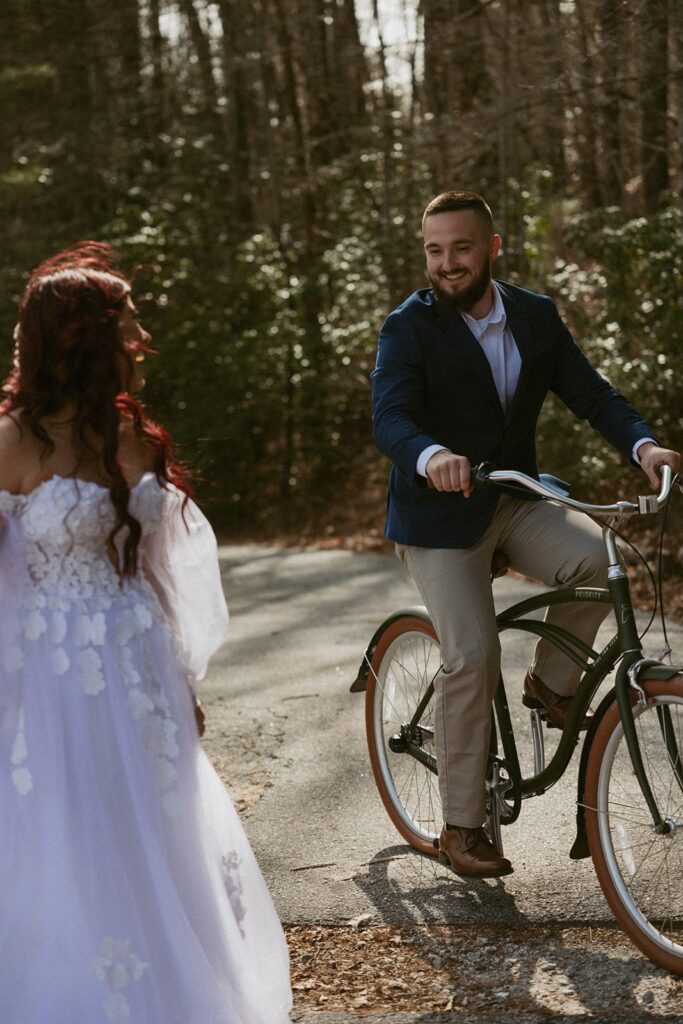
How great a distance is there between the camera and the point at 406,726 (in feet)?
15.3

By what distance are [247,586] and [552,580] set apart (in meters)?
7.02

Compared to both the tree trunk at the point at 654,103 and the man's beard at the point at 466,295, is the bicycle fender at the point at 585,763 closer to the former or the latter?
the man's beard at the point at 466,295

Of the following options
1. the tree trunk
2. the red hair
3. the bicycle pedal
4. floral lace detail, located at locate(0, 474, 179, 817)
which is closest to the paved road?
the bicycle pedal

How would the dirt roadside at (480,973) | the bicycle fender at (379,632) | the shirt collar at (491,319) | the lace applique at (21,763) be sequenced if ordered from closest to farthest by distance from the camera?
the lace applique at (21,763) < the dirt roadside at (480,973) < the shirt collar at (491,319) < the bicycle fender at (379,632)

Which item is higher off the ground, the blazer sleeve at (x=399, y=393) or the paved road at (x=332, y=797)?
the blazer sleeve at (x=399, y=393)

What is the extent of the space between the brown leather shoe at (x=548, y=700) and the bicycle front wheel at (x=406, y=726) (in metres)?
0.37

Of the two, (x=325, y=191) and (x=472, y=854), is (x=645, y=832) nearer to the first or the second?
(x=472, y=854)

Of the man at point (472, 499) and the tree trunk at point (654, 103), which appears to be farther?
the tree trunk at point (654, 103)

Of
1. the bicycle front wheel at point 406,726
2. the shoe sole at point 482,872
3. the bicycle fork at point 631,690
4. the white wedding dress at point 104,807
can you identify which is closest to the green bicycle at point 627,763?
the bicycle fork at point 631,690

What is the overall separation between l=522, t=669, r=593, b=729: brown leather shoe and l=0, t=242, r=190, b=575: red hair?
5.26 ft

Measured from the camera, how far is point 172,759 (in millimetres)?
3201

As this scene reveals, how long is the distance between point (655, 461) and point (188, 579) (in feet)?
4.69

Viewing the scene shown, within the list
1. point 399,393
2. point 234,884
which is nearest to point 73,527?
point 234,884

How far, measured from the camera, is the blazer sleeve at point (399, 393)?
3.84 m
